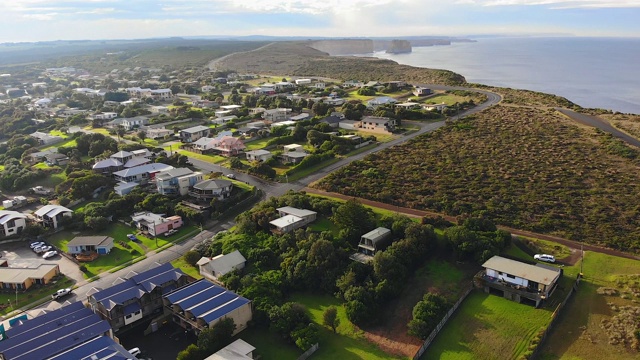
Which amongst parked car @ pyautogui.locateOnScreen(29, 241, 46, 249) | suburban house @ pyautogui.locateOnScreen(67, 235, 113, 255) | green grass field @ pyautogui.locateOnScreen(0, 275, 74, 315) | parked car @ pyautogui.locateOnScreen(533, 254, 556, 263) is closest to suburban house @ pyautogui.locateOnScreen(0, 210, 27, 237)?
parked car @ pyautogui.locateOnScreen(29, 241, 46, 249)

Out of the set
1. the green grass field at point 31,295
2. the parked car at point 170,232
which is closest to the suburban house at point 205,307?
the green grass field at point 31,295

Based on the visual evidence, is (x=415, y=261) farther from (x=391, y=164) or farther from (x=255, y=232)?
(x=391, y=164)

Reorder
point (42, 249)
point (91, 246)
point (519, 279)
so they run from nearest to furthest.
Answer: point (519, 279)
point (91, 246)
point (42, 249)

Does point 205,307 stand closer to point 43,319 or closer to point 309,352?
point 309,352

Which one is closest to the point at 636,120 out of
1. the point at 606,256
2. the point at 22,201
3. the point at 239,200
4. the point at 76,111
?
the point at 606,256

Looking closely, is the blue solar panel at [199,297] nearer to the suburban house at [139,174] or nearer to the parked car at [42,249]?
the parked car at [42,249]

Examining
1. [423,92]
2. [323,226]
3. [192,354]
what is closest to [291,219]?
[323,226]
